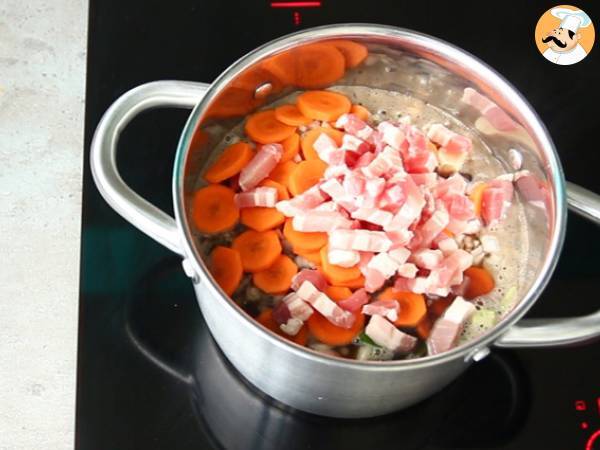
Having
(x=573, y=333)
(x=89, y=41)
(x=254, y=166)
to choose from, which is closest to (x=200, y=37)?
(x=89, y=41)

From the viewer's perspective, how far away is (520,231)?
3.18 ft

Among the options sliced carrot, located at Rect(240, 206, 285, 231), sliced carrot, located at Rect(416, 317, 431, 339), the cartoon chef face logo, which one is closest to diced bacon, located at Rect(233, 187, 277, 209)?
sliced carrot, located at Rect(240, 206, 285, 231)

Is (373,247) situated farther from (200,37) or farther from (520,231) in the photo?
(200,37)

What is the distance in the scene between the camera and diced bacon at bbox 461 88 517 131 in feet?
3.02

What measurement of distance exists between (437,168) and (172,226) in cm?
38

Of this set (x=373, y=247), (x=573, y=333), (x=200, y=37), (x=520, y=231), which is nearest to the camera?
(x=573, y=333)

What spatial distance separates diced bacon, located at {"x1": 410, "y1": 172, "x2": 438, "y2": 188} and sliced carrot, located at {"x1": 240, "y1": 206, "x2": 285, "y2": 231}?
0.17 m

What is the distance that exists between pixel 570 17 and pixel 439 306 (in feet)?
1.69

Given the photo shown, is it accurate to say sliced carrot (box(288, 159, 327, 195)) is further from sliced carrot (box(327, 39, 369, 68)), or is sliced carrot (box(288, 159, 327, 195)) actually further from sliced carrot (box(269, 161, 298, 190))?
sliced carrot (box(327, 39, 369, 68))

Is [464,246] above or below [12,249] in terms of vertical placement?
above

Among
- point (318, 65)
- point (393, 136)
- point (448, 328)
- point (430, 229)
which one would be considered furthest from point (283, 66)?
point (448, 328)

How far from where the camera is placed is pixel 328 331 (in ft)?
2.76

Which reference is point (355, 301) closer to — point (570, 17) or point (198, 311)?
point (198, 311)

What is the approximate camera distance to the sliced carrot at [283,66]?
2.90 feet
